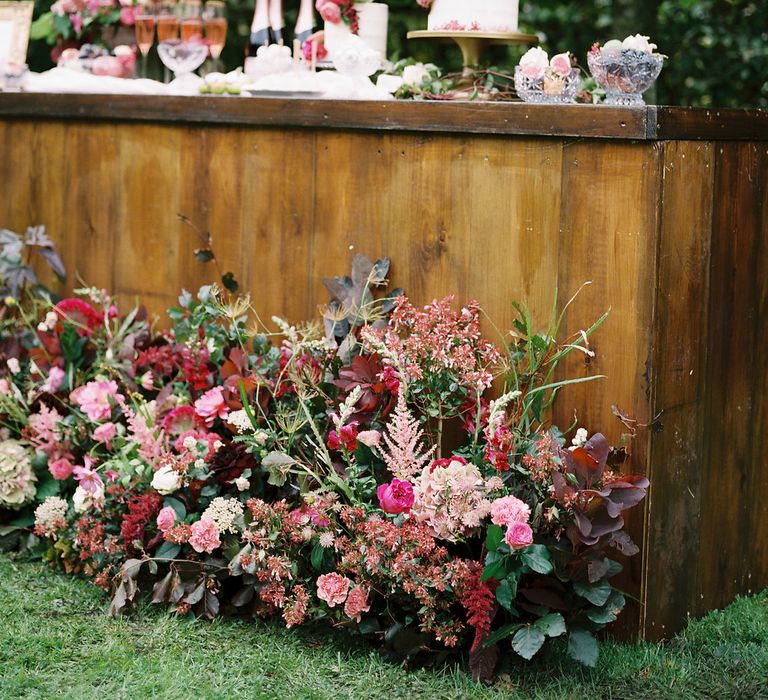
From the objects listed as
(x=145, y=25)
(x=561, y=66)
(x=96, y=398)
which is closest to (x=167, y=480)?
(x=96, y=398)

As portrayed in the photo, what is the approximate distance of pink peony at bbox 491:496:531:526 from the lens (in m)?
2.44

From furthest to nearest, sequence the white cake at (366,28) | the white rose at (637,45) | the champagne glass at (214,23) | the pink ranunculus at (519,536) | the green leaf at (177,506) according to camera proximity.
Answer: the champagne glass at (214,23)
the white cake at (366,28)
the green leaf at (177,506)
the white rose at (637,45)
the pink ranunculus at (519,536)

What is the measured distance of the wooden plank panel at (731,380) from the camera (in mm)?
2836

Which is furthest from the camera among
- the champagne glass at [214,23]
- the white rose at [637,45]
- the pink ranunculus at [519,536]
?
the champagne glass at [214,23]

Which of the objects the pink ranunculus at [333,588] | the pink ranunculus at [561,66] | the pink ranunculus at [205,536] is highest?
the pink ranunculus at [561,66]

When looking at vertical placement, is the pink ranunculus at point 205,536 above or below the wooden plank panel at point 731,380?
below

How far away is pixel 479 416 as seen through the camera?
2672 mm

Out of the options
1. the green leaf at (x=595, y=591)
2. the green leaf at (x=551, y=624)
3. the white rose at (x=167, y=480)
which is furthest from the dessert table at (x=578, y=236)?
the white rose at (x=167, y=480)

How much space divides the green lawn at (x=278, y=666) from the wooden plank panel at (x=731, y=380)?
20cm

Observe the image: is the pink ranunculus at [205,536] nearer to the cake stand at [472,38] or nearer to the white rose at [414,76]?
the white rose at [414,76]

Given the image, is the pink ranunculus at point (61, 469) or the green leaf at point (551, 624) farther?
the pink ranunculus at point (61, 469)

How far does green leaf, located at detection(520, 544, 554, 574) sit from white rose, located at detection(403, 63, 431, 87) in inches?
54.2

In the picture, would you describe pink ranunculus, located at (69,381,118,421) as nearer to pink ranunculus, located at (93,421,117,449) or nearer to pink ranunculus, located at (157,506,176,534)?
pink ranunculus, located at (93,421,117,449)

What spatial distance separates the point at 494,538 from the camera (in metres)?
2.45
